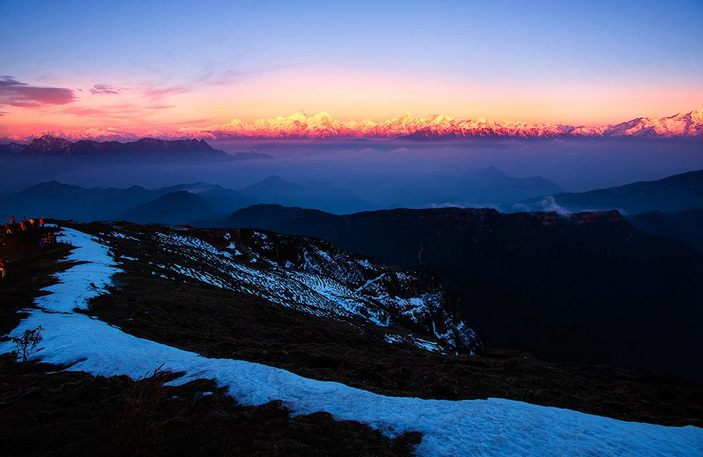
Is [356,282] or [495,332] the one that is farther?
[495,332]

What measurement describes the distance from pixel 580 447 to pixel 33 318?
91.3ft

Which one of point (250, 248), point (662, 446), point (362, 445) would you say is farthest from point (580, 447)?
point (250, 248)

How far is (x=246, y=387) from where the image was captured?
42.0ft

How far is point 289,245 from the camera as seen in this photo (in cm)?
11312

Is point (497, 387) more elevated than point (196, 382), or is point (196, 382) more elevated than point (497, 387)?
point (196, 382)

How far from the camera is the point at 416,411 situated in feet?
37.6

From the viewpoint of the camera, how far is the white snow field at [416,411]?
955cm

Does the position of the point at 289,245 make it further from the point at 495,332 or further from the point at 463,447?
the point at 495,332

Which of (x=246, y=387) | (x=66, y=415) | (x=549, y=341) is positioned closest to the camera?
(x=66, y=415)

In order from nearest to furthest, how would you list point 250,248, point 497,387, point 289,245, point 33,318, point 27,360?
1. point 27,360
2. point 497,387
3. point 33,318
4. point 250,248
5. point 289,245

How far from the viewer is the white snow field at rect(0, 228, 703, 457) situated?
9555 millimetres

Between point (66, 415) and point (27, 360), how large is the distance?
8373 mm

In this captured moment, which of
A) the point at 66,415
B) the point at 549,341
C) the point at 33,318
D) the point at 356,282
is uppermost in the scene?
the point at 66,415

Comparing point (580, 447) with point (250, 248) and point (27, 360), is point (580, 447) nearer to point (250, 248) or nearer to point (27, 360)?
point (27, 360)
